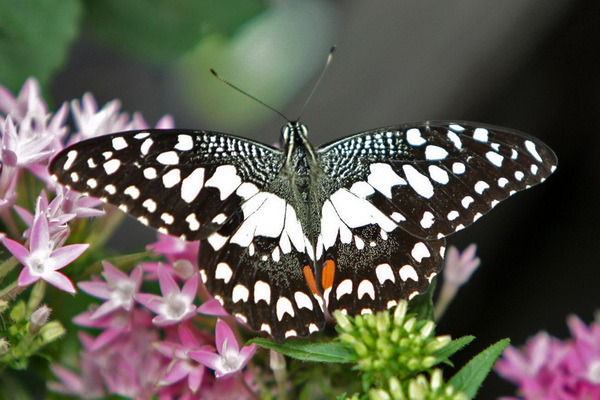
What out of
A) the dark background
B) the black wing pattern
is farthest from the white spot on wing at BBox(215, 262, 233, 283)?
the dark background

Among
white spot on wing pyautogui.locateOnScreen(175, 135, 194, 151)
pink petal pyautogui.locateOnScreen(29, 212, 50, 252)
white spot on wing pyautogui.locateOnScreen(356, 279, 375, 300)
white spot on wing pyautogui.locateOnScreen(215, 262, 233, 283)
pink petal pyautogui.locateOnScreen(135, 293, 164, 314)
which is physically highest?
white spot on wing pyautogui.locateOnScreen(175, 135, 194, 151)

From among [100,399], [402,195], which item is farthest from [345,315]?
[100,399]

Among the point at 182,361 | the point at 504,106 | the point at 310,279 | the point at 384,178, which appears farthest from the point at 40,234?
the point at 504,106

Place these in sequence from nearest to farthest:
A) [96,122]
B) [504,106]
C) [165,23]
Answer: [96,122], [165,23], [504,106]

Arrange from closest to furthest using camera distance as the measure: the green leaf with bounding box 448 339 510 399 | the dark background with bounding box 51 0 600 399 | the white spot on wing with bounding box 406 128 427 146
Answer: the green leaf with bounding box 448 339 510 399 → the white spot on wing with bounding box 406 128 427 146 → the dark background with bounding box 51 0 600 399

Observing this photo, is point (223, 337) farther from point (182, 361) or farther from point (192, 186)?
point (192, 186)

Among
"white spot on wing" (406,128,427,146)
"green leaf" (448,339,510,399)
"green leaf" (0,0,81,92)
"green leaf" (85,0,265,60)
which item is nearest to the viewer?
"green leaf" (448,339,510,399)

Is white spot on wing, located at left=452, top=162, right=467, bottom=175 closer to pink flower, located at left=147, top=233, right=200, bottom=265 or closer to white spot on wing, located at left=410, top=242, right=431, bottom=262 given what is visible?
white spot on wing, located at left=410, top=242, right=431, bottom=262

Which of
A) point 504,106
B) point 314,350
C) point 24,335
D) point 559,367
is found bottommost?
point 559,367
